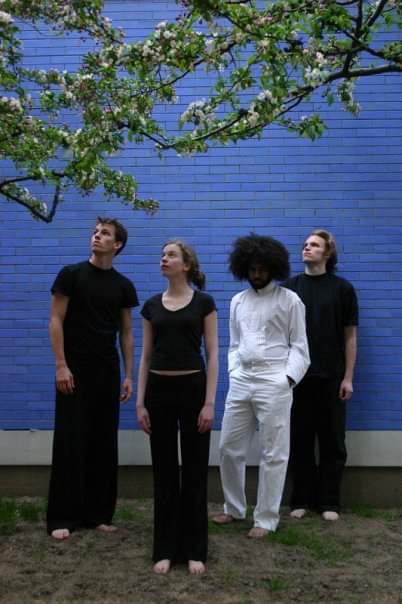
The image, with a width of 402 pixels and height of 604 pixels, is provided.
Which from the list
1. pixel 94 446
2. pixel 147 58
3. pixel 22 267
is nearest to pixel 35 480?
pixel 94 446

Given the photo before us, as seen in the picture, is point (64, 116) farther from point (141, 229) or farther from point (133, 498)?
point (133, 498)

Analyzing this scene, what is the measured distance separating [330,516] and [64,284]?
2.45 meters

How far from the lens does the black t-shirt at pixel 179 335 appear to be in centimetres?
421

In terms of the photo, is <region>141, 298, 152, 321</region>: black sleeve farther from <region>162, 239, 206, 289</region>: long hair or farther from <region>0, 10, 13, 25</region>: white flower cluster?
<region>0, 10, 13, 25</region>: white flower cluster

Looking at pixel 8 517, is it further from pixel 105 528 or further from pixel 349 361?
pixel 349 361

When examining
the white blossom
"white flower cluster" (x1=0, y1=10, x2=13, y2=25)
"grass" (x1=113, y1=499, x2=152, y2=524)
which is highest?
"white flower cluster" (x1=0, y1=10, x2=13, y2=25)

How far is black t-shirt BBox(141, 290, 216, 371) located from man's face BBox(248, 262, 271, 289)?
672 mm

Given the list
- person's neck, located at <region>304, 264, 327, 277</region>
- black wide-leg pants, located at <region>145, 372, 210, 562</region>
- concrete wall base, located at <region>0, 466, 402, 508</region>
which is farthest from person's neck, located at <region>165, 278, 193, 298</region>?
concrete wall base, located at <region>0, 466, 402, 508</region>

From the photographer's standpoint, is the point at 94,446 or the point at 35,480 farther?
the point at 35,480

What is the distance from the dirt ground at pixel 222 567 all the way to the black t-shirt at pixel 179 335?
1141 millimetres

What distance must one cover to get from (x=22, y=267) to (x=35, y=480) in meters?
1.65

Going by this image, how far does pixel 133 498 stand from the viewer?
5809 millimetres

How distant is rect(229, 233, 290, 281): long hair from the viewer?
191 inches

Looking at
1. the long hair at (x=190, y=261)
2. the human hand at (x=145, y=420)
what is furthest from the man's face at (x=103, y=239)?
the human hand at (x=145, y=420)
